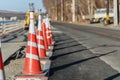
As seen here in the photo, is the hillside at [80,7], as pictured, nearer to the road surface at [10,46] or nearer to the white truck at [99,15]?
the white truck at [99,15]

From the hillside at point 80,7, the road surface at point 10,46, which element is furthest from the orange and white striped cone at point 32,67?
the hillside at point 80,7

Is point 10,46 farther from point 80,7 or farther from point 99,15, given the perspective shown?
point 80,7

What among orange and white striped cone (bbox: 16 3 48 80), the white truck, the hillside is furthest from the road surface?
the hillside

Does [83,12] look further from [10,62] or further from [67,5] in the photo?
[10,62]

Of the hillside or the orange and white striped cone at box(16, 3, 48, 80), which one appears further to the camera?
the hillside

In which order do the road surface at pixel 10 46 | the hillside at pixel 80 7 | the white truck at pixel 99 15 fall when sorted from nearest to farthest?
the road surface at pixel 10 46 → the white truck at pixel 99 15 → the hillside at pixel 80 7

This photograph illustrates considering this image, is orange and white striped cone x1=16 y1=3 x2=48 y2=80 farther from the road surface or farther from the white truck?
the white truck

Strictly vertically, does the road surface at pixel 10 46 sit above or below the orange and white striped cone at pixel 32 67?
below

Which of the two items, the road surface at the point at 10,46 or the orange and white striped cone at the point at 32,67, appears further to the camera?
the road surface at the point at 10,46

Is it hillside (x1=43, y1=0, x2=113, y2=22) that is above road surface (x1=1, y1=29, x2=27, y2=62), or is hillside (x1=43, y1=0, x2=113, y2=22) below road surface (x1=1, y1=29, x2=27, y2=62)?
above

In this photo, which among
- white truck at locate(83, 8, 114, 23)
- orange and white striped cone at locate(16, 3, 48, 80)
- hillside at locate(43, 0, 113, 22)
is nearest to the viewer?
orange and white striped cone at locate(16, 3, 48, 80)

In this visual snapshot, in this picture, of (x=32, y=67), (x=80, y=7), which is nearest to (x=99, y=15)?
(x=80, y=7)

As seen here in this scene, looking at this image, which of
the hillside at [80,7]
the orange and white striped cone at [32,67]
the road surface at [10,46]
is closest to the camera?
the orange and white striped cone at [32,67]

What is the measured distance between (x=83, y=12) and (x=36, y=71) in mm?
106700
